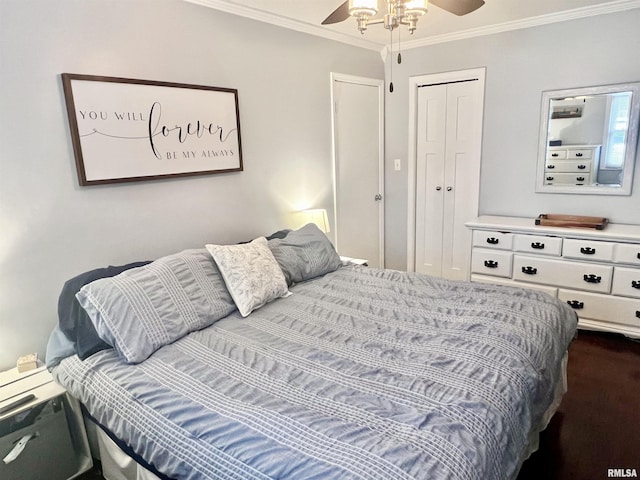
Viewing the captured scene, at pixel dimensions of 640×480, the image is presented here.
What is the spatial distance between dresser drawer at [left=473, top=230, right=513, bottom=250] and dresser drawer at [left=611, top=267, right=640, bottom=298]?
2.42 ft

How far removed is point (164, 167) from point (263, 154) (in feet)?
2.68

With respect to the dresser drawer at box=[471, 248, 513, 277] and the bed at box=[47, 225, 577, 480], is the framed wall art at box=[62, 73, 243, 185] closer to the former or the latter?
the bed at box=[47, 225, 577, 480]


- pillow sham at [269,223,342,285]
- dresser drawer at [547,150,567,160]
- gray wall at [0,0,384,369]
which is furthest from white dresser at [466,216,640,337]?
gray wall at [0,0,384,369]

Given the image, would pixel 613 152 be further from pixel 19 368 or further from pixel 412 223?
pixel 19 368

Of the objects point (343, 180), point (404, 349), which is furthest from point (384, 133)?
point (404, 349)

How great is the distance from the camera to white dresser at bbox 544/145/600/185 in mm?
3252

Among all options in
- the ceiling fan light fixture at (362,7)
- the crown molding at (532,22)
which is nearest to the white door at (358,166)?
Result: the crown molding at (532,22)

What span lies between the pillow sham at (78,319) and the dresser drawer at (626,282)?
3.29 m

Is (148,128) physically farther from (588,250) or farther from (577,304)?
(577,304)

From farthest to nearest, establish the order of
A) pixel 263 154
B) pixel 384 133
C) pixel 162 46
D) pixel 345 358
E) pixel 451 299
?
pixel 384 133, pixel 263 154, pixel 162 46, pixel 451 299, pixel 345 358

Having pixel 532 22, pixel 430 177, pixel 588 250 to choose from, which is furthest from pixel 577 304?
pixel 532 22

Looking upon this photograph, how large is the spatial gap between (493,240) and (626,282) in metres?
0.94

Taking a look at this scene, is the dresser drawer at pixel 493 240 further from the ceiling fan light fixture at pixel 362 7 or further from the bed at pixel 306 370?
the ceiling fan light fixture at pixel 362 7

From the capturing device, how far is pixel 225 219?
283cm
